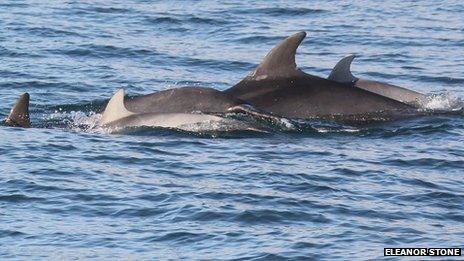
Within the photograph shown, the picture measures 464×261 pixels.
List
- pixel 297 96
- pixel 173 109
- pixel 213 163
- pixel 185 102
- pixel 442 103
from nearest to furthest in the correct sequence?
1. pixel 213 163
2. pixel 173 109
3. pixel 185 102
4. pixel 297 96
5. pixel 442 103

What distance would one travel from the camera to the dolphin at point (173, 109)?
18.7 m

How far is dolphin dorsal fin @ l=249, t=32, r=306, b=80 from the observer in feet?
62.7

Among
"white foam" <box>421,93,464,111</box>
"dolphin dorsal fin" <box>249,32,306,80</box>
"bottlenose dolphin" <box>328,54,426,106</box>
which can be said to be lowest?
"white foam" <box>421,93,464,111</box>

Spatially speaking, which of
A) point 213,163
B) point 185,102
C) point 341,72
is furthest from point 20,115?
point 341,72

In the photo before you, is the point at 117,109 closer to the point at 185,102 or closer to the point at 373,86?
the point at 185,102

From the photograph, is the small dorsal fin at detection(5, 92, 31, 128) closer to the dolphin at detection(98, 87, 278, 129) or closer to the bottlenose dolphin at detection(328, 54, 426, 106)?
the dolphin at detection(98, 87, 278, 129)

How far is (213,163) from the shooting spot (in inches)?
659

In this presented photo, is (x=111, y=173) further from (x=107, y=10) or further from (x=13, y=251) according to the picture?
(x=107, y=10)

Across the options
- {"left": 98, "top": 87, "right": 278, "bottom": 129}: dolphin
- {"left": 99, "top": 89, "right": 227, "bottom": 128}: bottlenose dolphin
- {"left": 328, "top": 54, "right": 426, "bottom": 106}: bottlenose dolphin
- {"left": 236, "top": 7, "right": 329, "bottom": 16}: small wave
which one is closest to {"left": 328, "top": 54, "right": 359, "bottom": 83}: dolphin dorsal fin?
{"left": 328, "top": 54, "right": 426, "bottom": 106}: bottlenose dolphin

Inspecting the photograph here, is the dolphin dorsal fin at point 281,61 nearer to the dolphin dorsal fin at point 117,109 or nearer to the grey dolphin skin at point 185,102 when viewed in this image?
the grey dolphin skin at point 185,102

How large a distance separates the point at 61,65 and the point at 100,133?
6.51 meters

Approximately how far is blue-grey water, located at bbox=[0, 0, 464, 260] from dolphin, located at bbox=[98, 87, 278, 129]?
0.26 meters

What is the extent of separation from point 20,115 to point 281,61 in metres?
3.90

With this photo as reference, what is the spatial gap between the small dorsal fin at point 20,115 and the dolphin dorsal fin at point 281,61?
3.41 metres
